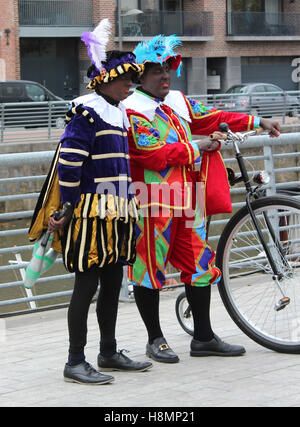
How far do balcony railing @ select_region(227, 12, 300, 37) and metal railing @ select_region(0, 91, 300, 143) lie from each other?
14800mm

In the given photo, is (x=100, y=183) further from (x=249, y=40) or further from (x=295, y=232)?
(x=249, y=40)

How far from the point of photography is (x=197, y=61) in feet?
145

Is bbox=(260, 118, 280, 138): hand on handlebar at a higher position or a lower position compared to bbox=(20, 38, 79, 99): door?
lower

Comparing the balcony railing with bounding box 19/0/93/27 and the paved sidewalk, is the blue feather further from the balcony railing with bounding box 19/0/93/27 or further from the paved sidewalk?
the balcony railing with bounding box 19/0/93/27

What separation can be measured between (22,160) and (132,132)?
4.73 ft

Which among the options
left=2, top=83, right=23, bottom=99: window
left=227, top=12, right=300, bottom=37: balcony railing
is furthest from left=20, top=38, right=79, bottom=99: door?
left=2, top=83, right=23, bottom=99: window

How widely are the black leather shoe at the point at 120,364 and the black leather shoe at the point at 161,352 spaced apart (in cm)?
16

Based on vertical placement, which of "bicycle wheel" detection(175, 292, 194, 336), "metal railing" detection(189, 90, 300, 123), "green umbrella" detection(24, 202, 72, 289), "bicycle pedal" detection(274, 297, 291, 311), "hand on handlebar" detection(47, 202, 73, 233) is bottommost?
"bicycle wheel" detection(175, 292, 194, 336)

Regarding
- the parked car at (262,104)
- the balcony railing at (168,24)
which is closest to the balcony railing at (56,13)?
the balcony railing at (168,24)

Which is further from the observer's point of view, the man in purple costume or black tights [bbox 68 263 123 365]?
black tights [bbox 68 263 123 365]

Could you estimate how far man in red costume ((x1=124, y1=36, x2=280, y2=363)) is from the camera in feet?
16.0

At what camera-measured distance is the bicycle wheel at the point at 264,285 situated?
5020mm
